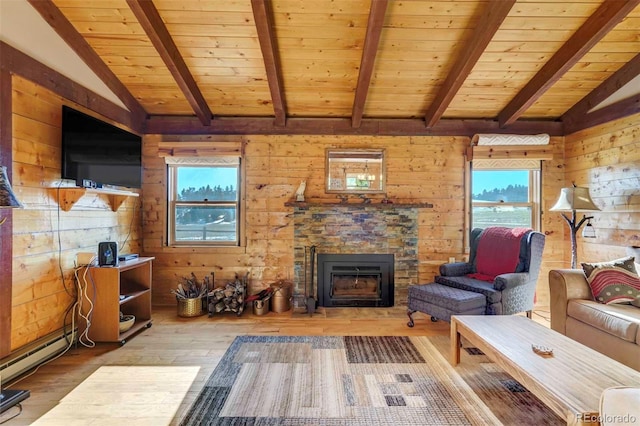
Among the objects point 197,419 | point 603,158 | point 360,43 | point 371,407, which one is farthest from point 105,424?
point 603,158

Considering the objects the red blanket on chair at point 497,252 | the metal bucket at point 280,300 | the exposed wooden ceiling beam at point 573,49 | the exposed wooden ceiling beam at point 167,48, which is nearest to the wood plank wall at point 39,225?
the exposed wooden ceiling beam at point 167,48

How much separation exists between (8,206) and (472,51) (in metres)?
3.46

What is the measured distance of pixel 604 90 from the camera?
10.6 feet

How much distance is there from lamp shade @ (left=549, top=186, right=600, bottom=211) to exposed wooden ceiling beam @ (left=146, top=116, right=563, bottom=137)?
3.67 ft

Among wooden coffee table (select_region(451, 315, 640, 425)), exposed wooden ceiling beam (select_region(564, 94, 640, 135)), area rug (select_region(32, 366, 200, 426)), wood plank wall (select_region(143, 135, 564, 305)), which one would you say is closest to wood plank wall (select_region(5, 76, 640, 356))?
wood plank wall (select_region(143, 135, 564, 305))

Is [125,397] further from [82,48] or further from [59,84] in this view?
[82,48]

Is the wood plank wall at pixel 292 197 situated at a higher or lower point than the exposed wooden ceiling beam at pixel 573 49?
lower

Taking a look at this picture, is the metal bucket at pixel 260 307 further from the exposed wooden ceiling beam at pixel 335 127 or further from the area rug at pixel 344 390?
the exposed wooden ceiling beam at pixel 335 127

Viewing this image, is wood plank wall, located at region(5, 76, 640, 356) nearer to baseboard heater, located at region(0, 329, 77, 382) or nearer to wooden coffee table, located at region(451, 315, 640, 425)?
baseboard heater, located at region(0, 329, 77, 382)

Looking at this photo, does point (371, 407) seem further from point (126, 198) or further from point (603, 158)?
point (603, 158)

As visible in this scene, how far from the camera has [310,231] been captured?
3891mm

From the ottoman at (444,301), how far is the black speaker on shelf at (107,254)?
2.88 meters

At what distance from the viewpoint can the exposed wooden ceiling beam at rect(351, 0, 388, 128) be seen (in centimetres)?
225

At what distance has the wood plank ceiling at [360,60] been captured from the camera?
8.01ft
